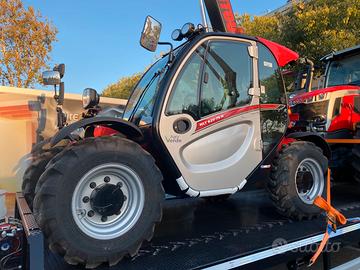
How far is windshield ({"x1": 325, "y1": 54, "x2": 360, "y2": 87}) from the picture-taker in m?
6.29

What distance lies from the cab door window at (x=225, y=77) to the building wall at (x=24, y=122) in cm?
480

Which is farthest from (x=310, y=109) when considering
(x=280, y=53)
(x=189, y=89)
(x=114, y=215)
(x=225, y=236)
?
(x=114, y=215)

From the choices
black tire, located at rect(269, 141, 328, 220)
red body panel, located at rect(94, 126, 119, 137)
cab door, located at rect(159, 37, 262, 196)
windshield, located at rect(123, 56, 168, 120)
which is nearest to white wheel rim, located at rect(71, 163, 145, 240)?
cab door, located at rect(159, 37, 262, 196)

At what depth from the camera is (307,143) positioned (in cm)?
409

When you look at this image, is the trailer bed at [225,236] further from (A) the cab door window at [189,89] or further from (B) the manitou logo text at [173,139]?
(A) the cab door window at [189,89]

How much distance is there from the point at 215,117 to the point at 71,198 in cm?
155

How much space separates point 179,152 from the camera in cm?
321

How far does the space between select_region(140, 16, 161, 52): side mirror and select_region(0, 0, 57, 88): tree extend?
12364 millimetres

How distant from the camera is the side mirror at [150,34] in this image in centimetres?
341

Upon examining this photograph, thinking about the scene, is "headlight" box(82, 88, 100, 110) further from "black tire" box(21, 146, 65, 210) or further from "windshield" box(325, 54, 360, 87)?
"windshield" box(325, 54, 360, 87)

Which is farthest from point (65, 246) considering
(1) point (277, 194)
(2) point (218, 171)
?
(1) point (277, 194)

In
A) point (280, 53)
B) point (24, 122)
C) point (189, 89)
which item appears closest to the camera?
point (189, 89)

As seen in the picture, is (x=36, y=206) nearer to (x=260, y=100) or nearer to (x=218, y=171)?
(x=218, y=171)

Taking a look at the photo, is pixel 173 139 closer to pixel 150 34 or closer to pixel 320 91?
pixel 150 34
